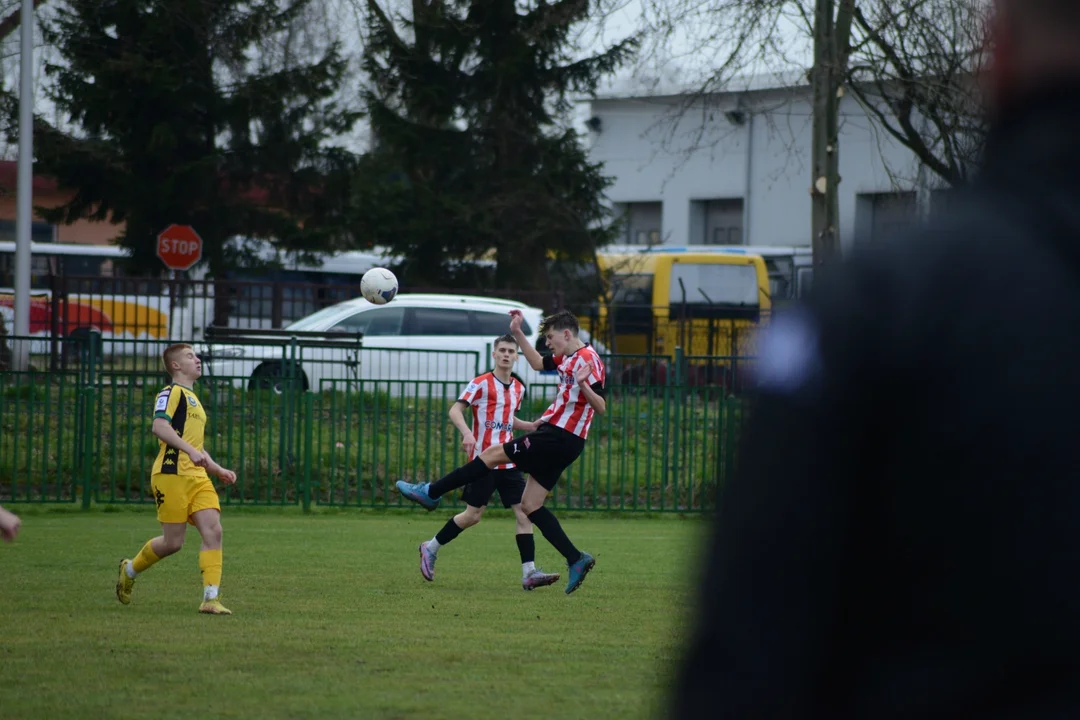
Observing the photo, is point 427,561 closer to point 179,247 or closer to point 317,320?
point 317,320

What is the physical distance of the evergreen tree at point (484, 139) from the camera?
29.6 metres

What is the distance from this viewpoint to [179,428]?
923 centimetres

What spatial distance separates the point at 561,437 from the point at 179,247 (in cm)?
1597

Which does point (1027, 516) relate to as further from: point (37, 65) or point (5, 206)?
point (37, 65)

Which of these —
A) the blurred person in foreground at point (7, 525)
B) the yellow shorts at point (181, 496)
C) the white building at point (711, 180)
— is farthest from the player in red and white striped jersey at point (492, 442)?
the white building at point (711, 180)

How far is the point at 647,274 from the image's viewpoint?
33625 millimetres

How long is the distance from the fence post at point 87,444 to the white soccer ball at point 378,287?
153 inches

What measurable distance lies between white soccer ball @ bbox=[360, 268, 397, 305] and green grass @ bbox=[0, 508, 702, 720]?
7.98ft

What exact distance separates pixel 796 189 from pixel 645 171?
6.54 m

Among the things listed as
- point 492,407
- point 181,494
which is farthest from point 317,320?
point 181,494

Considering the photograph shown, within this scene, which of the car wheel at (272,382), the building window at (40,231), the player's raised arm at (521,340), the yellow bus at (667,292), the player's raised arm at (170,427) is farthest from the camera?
the building window at (40,231)

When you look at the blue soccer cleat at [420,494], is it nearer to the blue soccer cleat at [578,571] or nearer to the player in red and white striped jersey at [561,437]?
the player in red and white striped jersey at [561,437]

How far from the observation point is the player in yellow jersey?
29.9 feet

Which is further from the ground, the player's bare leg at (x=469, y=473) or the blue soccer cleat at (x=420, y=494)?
the player's bare leg at (x=469, y=473)
